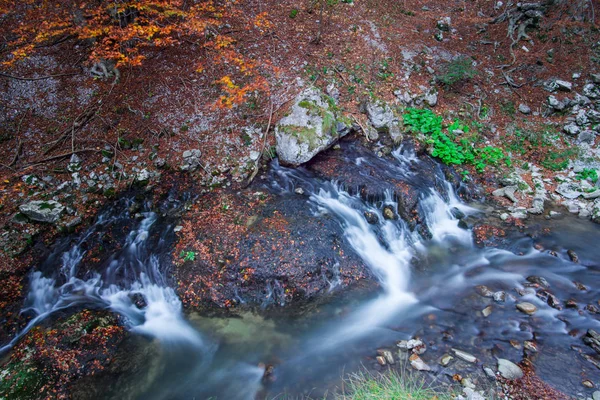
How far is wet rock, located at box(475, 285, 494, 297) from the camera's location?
240 inches

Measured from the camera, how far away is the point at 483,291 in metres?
6.20

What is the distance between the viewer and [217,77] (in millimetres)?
9227

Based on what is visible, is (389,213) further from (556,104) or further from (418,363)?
(556,104)

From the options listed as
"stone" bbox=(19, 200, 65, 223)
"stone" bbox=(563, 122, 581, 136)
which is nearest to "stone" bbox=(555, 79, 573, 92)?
"stone" bbox=(563, 122, 581, 136)

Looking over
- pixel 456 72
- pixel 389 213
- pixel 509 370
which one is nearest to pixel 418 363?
pixel 509 370

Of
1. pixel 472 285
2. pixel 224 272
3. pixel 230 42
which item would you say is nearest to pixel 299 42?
pixel 230 42

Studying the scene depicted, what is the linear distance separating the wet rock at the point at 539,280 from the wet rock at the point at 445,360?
287 cm

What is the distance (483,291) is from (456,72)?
22.2 ft

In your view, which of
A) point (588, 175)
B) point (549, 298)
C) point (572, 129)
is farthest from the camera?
point (572, 129)

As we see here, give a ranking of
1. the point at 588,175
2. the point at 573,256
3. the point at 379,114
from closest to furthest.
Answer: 1. the point at 573,256
2. the point at 588,175
3. the point at 379,114

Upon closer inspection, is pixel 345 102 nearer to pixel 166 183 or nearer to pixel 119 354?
pixel 166 183

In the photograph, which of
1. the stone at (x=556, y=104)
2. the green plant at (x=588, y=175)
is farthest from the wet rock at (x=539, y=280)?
the stone at (x=556, y=104)

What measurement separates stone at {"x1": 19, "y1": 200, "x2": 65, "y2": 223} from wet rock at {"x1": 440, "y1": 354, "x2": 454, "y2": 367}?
8.27 meters

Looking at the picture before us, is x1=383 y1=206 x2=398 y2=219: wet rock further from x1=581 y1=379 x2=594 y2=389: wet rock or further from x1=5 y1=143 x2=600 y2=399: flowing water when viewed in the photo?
x1=581 y1=379 x2=594 y2=389: wet rock
